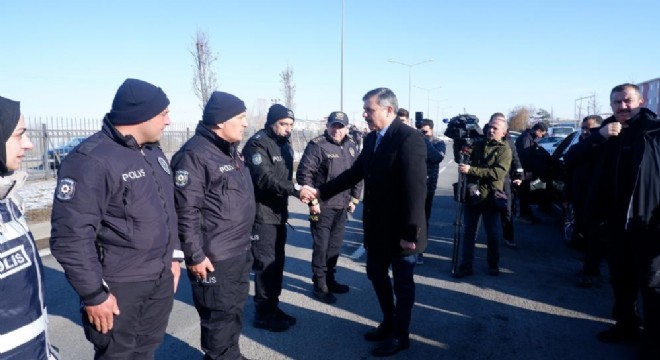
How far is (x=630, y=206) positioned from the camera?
3326 millimetres

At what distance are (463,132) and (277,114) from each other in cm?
267

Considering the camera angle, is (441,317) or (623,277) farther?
(441,317)

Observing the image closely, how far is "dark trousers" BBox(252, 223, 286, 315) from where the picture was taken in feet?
13.1

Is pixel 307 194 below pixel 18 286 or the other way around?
the other way around

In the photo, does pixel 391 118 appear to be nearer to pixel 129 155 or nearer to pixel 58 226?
pixel 129 155

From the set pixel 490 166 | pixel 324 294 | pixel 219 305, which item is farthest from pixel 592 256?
pixel 219 305

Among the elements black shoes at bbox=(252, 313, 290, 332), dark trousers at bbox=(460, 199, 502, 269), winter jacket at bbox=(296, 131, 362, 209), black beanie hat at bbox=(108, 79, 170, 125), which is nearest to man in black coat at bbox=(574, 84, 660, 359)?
dark trousers at bbox=(460, 199, 502, 269)

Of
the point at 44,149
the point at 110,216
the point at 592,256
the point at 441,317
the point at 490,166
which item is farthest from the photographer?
the point at 44,149

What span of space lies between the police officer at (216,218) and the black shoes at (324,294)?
154 cm

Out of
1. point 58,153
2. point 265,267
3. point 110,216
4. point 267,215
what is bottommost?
point 265,267

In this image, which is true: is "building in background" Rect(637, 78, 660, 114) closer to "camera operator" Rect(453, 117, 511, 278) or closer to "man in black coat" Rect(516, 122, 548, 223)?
"man in black coat" Rect(516, 122, 548, 223)

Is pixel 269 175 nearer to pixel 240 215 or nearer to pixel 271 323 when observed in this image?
pixel 240 215

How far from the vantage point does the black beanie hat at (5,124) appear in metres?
1.73

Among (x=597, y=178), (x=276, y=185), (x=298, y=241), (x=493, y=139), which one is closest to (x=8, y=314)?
(x=276, y=185)
